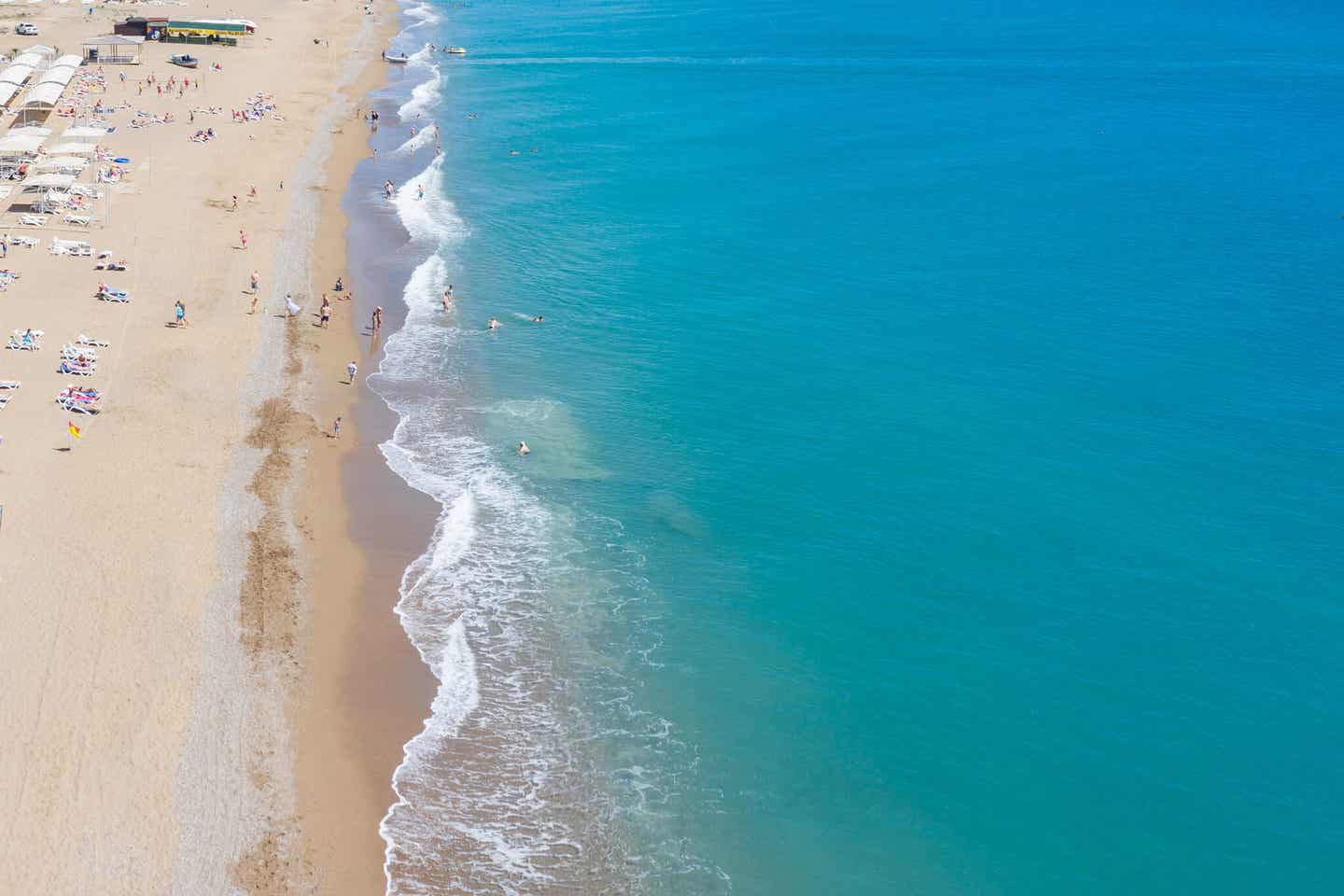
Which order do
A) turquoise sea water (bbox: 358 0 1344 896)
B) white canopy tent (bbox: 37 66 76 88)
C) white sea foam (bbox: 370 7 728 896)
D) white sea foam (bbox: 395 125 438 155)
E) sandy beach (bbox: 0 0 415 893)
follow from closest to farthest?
sandy beach (bbox: 0 0 415 893) → white sea foam (bbox: 370 7 728 896) → turquoise sea water (bbox: 358 0 1344 896) → white canopy tent (bbox: 37 66 76 88) → white sea foam (bbox: 395 125 438 155)

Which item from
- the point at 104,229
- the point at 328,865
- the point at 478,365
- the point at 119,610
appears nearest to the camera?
the point at 328,865

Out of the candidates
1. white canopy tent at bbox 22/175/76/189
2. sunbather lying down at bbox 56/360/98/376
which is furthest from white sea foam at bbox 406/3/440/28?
sunbather lying down at bbox 56/360/98/376

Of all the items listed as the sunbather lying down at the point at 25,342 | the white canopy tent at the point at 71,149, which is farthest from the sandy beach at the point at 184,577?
the white canopy tent at the point at 71,149

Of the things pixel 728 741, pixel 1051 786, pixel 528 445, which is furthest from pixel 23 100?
pixel 1051 786

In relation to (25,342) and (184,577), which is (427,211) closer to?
(25,342)

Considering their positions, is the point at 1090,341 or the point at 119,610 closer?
the point at 119,610

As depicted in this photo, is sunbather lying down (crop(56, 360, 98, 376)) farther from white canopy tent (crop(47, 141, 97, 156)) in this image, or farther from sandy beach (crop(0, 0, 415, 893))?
white canopy tent (crop(47, 141, 97, 156))

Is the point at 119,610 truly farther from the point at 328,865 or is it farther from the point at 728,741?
the point at 728,741
